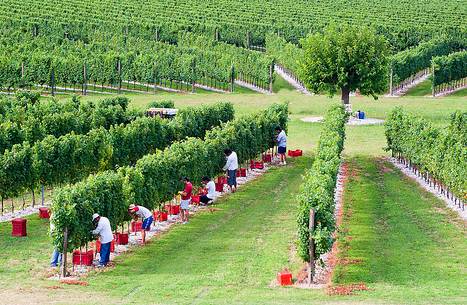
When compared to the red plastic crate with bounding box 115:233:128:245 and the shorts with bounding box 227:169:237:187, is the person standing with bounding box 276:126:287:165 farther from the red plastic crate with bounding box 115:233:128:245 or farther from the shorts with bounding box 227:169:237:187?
the red plastic crate with bounding box 115:233:128:245

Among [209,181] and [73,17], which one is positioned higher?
[73,17]

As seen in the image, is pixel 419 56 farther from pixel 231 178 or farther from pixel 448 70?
pixel 231 178

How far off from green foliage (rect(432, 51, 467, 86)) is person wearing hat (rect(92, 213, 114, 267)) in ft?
265

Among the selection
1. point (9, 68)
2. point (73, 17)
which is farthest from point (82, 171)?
point (73, 17)

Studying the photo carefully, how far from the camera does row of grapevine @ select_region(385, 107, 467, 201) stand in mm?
58188

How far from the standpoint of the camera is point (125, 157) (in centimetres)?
6756

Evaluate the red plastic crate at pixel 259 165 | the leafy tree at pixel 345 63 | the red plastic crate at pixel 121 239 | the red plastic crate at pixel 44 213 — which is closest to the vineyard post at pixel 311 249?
the red plastic crate at pixel 121 239

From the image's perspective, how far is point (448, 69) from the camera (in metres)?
124

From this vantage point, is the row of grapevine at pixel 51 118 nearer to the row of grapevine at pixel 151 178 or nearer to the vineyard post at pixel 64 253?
the row of grapevine at pixel 151 178

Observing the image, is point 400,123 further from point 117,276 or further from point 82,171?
point 117,276

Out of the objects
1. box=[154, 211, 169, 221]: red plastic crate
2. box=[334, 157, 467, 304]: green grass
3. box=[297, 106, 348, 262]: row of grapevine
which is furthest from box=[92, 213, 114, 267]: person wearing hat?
box=[154, 211, 169, 221]: red plastic crate

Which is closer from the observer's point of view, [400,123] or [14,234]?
[14,234]

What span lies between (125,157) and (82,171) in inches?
199

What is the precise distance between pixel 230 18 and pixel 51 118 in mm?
98195
